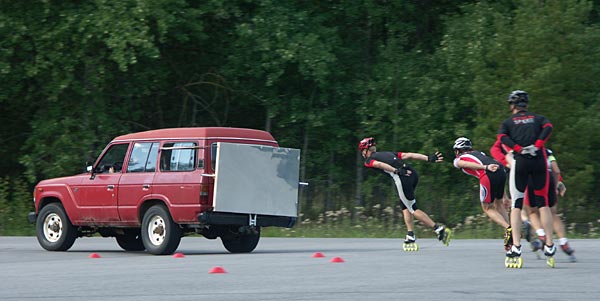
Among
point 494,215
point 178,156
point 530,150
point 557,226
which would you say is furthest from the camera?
point 178,156

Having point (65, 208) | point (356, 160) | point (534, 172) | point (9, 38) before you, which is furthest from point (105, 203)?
point (356, 160)

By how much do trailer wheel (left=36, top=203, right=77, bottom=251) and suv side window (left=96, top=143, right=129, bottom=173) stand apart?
3.63ft

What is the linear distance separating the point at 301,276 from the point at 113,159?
654cm

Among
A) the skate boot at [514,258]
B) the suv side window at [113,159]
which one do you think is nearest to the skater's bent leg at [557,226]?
the skate boot at [514,258]

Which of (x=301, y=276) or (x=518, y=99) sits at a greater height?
(x=518, y=99)

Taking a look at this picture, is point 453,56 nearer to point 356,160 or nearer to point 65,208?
point 356,160

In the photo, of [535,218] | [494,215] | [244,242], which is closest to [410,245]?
[494,215]

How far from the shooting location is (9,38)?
3012 centimetres

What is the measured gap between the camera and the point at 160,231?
17.7 m

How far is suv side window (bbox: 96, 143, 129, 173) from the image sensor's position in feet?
61.0

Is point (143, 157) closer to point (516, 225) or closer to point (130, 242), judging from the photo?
point (130, 242)

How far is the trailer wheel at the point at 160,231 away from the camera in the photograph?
57.1 ft

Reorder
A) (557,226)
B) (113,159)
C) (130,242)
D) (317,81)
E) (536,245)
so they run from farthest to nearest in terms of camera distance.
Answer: (317,81) < (130,242) < (113,159) < (536,245) < (557,226)

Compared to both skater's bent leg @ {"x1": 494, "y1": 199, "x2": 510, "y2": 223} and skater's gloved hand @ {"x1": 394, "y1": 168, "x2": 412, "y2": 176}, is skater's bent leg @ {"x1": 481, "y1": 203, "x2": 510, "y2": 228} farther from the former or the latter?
skater's gloved hand @ {"x1": 394, "y1": 168, "x2": 412, "y2": 176}
